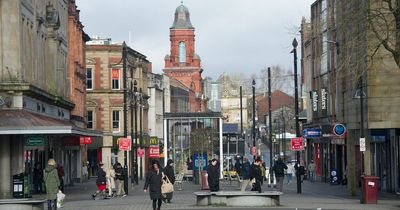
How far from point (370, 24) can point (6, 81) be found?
17.2 m

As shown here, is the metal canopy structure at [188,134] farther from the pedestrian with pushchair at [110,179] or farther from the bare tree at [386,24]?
the bare tree at [386,24]

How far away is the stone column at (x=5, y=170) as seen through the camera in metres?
46.1

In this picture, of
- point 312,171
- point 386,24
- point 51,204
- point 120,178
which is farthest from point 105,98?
point 51,204

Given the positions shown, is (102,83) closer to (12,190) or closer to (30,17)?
(30,17)

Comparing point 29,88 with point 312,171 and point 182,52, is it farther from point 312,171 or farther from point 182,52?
point 182,52

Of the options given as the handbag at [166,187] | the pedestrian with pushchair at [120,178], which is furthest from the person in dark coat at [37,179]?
the handbag at [166,187]

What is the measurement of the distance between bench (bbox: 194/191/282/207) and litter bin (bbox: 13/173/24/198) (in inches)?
361

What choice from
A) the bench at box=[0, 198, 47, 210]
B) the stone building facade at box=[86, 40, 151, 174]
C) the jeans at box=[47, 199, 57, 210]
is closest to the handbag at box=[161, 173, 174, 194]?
the bench at box=[0, 198, 47, 210]

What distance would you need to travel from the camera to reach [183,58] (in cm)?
18762

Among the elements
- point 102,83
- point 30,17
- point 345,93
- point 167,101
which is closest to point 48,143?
point 30,17

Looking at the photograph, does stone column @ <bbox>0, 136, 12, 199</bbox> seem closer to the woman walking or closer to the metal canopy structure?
the woman walking

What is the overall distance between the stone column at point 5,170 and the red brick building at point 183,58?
139m

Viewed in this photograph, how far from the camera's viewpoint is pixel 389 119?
42250 mm

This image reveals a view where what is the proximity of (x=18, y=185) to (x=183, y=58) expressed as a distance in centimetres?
14388
